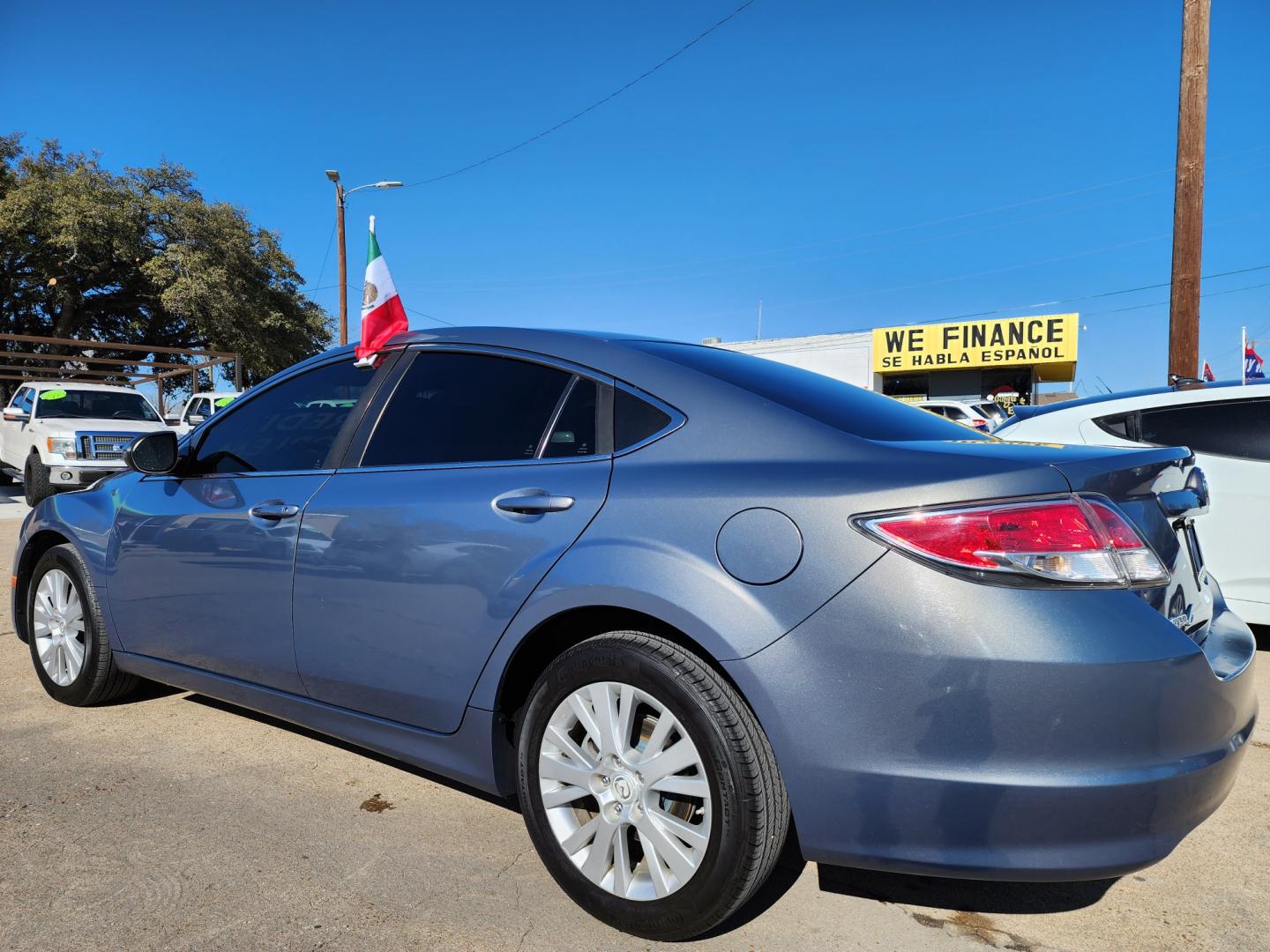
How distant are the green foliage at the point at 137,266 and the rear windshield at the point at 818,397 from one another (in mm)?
26273

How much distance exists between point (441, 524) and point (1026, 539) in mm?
1510

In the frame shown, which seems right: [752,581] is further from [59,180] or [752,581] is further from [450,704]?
[59,180]

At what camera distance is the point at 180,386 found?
86.7ft

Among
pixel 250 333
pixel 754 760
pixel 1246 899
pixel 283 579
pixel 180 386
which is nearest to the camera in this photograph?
pixel 754 760

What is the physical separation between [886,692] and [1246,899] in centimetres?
145

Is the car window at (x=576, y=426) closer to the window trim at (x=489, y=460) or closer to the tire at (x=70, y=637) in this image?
the window trim at (x=489, y=460)

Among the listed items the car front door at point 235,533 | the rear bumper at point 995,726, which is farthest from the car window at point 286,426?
the rear bumper at point 995,726

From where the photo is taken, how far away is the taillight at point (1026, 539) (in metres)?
1.86

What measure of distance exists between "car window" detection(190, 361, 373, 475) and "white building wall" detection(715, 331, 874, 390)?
1132 inches

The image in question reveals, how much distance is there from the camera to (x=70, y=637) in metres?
3.95

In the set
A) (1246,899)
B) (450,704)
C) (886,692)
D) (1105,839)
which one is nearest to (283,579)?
(450,704)

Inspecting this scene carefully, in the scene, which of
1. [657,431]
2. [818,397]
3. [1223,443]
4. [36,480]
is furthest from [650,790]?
[36,480]

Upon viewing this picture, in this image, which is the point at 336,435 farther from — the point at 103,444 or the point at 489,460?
the point at 103,444

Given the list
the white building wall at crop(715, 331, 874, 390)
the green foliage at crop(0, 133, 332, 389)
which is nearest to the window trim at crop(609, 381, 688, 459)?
the green foliage at crop(0, 133, 332, 389)
